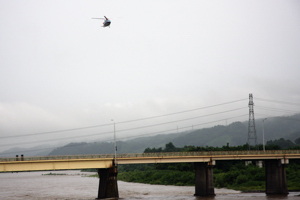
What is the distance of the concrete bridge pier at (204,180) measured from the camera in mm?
83125

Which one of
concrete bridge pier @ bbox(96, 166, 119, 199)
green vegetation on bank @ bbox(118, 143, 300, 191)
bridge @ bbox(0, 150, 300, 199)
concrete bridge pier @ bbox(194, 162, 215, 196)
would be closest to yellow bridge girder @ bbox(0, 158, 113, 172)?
bridge @ bbox(0, 150, 300, 199)

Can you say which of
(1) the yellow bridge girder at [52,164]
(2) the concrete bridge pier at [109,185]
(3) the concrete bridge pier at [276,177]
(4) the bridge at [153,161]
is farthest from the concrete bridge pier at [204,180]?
(1) the yellow bridge girder at [52,164]

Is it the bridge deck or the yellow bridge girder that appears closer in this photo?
the yellow bridge girder

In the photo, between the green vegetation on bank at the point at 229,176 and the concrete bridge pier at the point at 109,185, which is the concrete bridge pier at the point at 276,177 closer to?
the green vegetation on bank at the point at 229,176

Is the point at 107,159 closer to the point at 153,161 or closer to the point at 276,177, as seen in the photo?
the point at 153,161

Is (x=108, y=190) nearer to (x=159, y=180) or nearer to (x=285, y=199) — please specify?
(x=285, y=199)

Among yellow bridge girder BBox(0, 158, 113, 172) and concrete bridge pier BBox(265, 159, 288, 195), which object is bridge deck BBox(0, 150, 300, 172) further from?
concrete bridge pier BBox(265, 159, 288, 195)

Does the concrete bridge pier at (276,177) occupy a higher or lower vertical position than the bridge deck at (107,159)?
lower

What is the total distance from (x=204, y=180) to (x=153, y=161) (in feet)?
42.8

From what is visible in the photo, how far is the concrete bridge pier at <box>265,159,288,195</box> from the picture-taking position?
8556cm

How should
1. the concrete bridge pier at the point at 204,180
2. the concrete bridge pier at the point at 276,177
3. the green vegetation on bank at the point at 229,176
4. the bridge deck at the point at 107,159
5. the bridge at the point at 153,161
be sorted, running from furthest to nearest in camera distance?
the green vegetation on bank at the point at 229,176, the concrete bridge pier at the point at 276,177, the concrete bridge pier at the point at 204,180, the bridge at the point at 153,161, the bridge deck at the point at 107,159

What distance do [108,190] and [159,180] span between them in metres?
57.4

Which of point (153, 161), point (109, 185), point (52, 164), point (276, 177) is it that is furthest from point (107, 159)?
point (276, 177)

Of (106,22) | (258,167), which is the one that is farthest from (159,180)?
(106,22)
